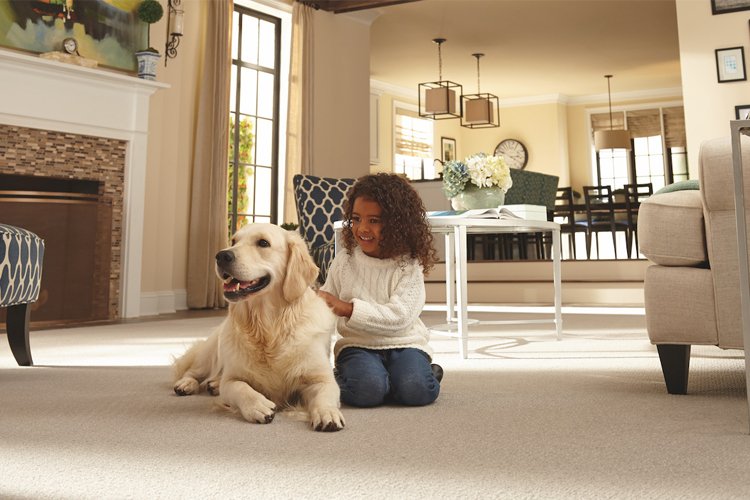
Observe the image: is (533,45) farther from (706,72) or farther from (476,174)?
(476,174)

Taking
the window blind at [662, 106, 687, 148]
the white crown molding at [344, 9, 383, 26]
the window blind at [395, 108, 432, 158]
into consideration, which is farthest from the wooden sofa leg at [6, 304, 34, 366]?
the window blind at [662, 106, 687, 148]

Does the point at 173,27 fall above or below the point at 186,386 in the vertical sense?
above

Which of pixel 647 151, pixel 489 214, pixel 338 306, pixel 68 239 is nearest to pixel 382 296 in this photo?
pixel 338 306

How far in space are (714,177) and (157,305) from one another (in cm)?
447

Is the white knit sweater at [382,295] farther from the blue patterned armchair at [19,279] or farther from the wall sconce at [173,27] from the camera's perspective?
the wall sconce at [173,27]

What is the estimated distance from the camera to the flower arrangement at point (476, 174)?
10.1 feet

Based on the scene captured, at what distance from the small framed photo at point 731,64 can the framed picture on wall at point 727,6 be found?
340mm

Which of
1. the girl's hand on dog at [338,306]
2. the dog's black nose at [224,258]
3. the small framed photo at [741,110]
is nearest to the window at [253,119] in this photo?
the small framed photo at [741,110]

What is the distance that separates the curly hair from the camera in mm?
1827

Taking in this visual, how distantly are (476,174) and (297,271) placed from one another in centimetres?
A: 167

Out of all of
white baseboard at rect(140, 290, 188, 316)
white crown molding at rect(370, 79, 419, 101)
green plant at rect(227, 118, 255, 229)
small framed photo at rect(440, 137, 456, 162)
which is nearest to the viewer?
white baseboard at rect(140, 290, 188, 316)

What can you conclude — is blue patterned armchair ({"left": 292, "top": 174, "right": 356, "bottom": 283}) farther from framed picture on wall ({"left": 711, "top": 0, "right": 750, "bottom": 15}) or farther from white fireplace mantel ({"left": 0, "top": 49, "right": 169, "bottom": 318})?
framed picture on wall ({"left": 711, "top": 0, "right": 750, "bottom": 15})

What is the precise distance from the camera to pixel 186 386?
1.92 m

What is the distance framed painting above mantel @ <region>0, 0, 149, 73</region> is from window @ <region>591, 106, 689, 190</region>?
862 centimetres
